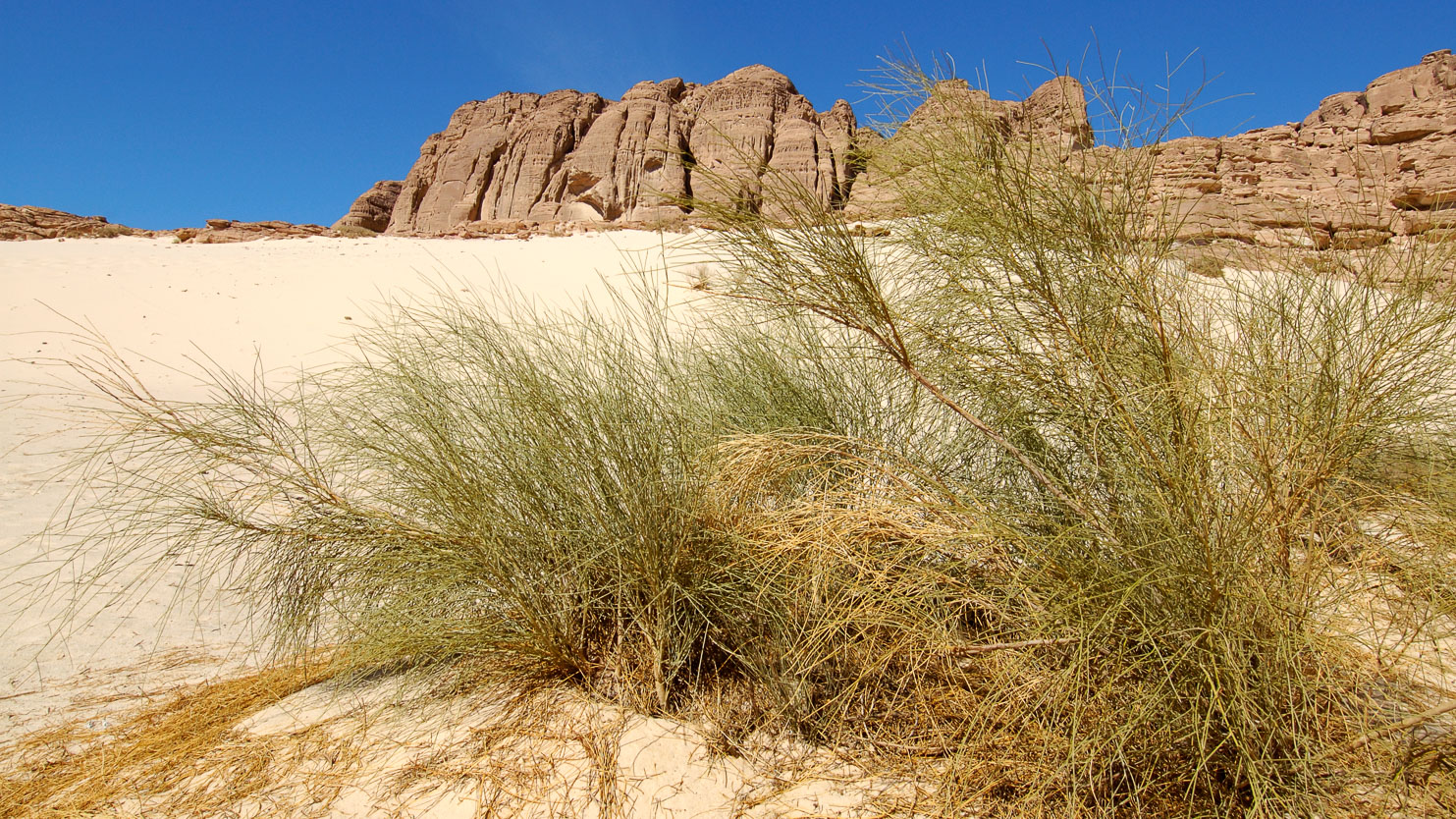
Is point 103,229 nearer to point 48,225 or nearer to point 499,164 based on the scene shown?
point 48,225

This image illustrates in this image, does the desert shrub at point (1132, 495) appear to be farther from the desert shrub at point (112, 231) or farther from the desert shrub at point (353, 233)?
the desert shrub at point (112, 231)

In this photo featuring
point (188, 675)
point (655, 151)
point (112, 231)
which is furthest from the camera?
point (112, 231)

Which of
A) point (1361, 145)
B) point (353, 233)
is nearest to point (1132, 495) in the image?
point (1361, 145)

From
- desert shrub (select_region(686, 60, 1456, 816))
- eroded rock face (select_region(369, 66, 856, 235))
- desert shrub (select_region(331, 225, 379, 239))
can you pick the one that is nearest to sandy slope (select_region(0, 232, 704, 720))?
desert shrub (select_region(686, 60, 1456, 816))

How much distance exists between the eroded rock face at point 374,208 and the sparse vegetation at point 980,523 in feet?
179

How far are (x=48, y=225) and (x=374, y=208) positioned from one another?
25.8 meters

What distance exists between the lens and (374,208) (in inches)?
2002

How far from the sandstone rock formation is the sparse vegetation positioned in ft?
102

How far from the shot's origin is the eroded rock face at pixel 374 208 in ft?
164

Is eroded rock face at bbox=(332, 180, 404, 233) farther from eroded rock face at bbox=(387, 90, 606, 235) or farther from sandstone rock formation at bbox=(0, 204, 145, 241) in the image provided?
sandstone rock formation at bbox=(0, 204, 145, 241)

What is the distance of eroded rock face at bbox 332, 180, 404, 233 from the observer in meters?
49.8

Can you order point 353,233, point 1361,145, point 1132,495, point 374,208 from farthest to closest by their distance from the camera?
point 374,208, point 353,233, point 1361,145, point 1132,495

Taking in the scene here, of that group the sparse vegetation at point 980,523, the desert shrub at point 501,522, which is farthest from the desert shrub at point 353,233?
the sparse vegetation at point 980,523

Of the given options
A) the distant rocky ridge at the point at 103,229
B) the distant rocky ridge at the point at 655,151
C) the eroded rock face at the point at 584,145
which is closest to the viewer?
the distant rocky ridge at the point at 655,151
